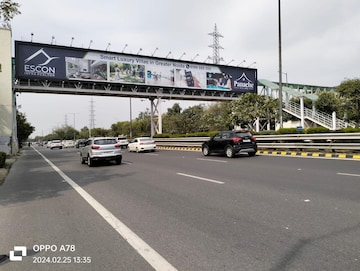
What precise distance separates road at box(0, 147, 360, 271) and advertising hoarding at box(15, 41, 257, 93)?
31.1 metres

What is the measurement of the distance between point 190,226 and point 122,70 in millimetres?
38704

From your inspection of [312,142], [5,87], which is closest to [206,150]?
[312,142]

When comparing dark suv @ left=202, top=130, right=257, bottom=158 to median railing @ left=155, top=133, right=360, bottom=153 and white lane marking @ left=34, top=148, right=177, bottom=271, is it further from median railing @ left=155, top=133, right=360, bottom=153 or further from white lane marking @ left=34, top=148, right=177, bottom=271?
white lane marking @ left=34, top=148, right=177, bottom=271

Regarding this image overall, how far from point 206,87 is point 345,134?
32657 mm

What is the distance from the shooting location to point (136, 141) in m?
30.1

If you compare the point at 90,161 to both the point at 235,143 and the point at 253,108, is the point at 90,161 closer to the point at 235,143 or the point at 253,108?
the point at 235,143

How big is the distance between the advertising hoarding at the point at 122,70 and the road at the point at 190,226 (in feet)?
102

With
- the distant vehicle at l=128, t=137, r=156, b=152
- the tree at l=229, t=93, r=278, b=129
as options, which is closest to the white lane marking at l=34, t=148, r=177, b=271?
the distant vehicle at l=128, t=137, r=156, b=152

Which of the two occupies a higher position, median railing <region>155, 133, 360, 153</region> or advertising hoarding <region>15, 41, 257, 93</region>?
advertising hoarding <region>15, 41, 257, 93</region>

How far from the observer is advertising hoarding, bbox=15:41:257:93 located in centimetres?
3638

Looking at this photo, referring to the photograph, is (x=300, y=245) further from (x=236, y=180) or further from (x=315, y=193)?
(x=236, y=180)

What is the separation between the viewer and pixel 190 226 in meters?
5.20

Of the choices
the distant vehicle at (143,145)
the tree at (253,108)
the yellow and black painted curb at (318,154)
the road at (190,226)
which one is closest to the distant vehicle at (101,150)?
the road at (190,226)

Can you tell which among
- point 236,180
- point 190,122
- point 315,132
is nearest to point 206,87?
point 190,122
